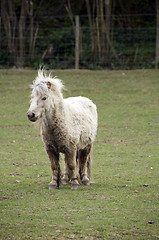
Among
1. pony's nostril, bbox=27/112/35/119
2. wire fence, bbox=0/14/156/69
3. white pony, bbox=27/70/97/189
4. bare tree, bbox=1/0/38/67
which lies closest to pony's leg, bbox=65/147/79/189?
white pony, bbox=27/70/97/189

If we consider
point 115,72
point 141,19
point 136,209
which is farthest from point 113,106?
point 141,19

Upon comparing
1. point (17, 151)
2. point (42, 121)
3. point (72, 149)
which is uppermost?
point (42, 121)

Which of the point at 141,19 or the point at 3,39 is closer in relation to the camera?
the point at 3,39

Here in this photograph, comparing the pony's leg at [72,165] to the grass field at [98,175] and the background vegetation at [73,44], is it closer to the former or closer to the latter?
the grass field at [98,175]

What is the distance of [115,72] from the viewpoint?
68.3ft

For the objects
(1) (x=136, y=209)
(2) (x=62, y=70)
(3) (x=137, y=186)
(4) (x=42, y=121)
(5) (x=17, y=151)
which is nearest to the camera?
(1) (x=136, y=209)

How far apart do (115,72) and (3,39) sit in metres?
5.47

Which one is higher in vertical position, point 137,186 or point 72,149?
point 72,149

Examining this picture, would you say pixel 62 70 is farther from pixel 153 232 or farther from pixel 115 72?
pixel 153 232

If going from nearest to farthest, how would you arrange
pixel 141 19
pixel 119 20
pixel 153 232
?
1. pixel 153 232
2. pixel 119 20
3. pixel 141 19

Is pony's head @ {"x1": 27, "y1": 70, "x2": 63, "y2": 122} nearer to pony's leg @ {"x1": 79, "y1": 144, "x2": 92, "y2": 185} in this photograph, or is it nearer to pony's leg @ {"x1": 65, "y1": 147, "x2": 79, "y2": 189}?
pony's leg @ {"x1": 65, "y1": 147, "x2": 79, "y2": 189}

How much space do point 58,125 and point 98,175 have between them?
1977mm

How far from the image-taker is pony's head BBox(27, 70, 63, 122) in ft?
22.7

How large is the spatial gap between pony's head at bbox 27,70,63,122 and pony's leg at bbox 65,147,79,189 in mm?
858
